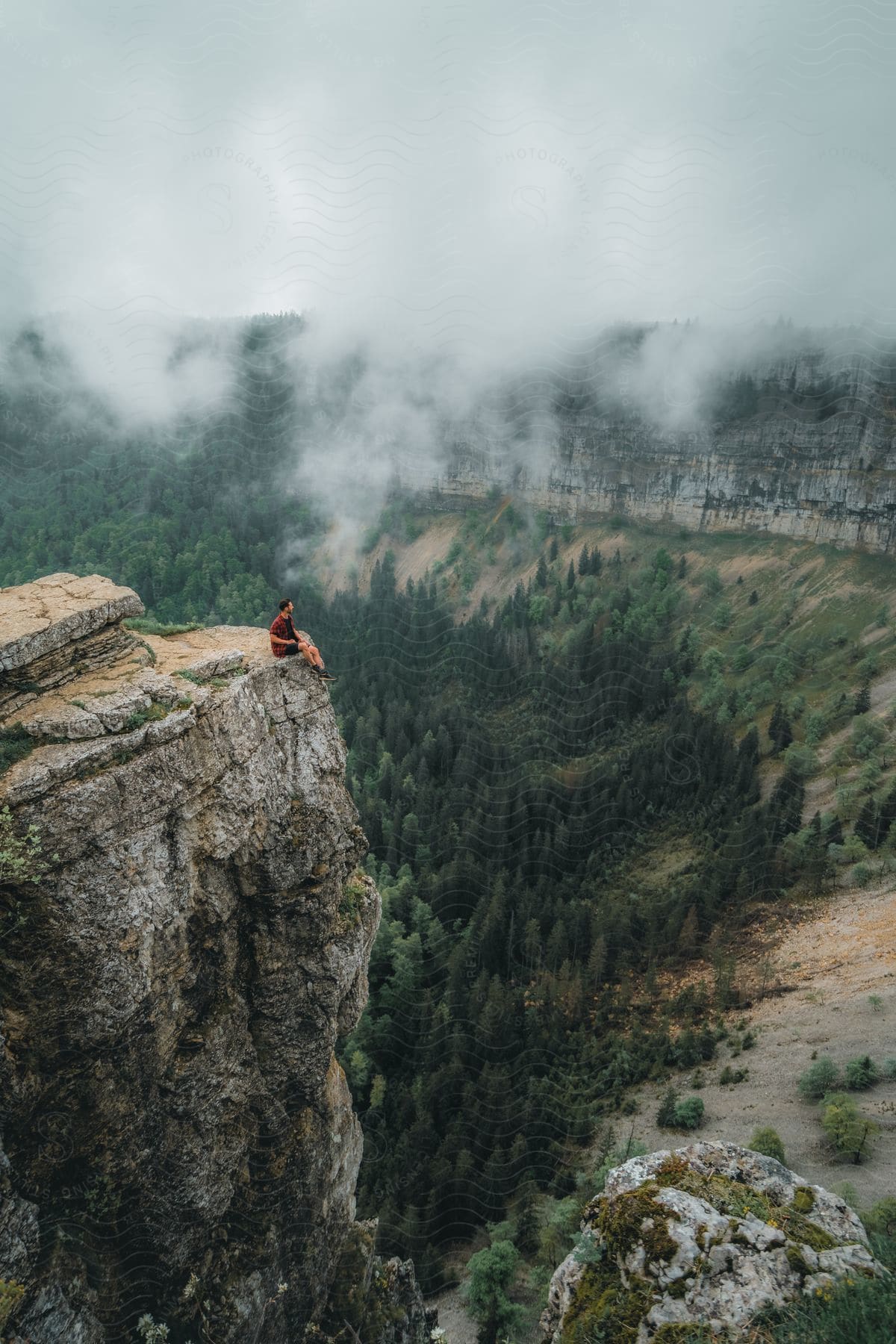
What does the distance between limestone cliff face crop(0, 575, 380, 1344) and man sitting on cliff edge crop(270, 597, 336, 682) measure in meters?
0.24

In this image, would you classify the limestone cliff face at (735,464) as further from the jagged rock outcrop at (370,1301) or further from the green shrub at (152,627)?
the green shrub at (152,627)

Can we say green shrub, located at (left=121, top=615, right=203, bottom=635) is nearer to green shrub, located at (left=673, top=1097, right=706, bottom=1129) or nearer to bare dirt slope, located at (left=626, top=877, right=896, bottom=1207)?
bare dirt slope, located at (left=626, top=877, right=896, bottom=1207)

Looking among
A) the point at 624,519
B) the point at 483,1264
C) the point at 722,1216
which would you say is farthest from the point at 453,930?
the point at 624,519

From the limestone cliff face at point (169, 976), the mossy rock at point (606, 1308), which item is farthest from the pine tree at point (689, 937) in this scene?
the mossy rock at point (606, 1308)

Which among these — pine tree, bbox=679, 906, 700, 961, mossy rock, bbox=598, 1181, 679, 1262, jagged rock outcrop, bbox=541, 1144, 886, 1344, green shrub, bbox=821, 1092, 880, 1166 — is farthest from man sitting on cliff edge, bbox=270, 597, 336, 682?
pine tree, bbox=679, 906, 700, 961

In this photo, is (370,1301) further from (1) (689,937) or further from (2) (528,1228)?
(1) (689,937)

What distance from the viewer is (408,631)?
9631 cm

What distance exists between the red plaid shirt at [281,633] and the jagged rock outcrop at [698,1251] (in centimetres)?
1125

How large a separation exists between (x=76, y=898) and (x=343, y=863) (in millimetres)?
6168

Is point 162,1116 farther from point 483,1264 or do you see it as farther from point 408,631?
point 408,631

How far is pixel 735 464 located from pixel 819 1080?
292 feet

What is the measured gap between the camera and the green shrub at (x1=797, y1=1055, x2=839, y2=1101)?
2855 cm

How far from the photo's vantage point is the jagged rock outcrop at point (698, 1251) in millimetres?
8523

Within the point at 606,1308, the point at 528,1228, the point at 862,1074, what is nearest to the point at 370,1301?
the point at 606,1308
